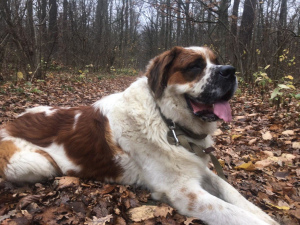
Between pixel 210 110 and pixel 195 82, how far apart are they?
1.12ft

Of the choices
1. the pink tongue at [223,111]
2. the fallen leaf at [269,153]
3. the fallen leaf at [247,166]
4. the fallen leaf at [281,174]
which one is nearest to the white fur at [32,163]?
the pink tongue at [223,111]

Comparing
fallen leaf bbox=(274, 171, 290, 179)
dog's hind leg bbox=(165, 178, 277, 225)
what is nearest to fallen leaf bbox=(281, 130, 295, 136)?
fallen leaf bbox=(274, 171, 290, 179)

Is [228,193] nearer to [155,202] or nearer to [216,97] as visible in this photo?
[155,202]

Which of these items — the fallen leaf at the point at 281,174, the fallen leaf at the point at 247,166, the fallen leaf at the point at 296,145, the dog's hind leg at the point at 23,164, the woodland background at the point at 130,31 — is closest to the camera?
the dog's hind leg at the point at 23,164

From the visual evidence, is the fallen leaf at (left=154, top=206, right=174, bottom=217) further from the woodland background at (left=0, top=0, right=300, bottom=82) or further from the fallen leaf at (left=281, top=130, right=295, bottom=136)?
the woodland background at (left=0, top=0, right=300, bottom=82)

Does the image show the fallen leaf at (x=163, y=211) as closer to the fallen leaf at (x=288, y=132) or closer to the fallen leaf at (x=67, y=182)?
the fallen leaf at (x=67, y=182)

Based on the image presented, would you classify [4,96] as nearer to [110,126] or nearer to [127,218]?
[110,126]

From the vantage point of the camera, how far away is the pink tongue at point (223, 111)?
8.36ft

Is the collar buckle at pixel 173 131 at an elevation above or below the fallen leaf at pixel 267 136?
above

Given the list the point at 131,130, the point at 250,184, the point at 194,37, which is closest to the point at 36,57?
the point at 131,130

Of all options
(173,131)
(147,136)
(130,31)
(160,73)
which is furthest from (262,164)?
(130,31)

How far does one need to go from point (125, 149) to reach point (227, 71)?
1.34 metres

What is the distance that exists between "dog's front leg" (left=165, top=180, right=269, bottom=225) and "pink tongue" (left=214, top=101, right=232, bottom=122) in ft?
2.33

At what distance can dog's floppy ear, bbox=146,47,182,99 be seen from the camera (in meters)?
2.68
